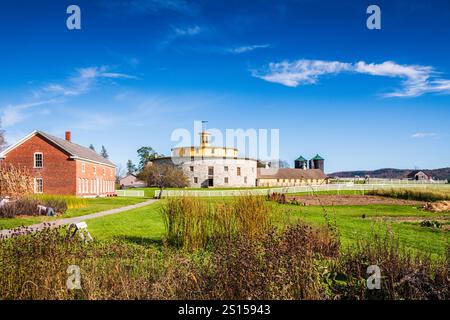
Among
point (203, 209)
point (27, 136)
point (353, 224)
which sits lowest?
point (353, 224)

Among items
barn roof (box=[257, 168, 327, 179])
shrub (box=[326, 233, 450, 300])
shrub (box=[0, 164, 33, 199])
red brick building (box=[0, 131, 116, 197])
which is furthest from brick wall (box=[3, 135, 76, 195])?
barn roof (box=[257, 168, 327, 179])

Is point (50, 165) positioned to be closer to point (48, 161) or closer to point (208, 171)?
point (48, 161)

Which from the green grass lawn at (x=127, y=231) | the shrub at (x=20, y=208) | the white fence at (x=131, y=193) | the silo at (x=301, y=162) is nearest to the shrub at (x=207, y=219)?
the green grass lawn at (x=127, y=231)

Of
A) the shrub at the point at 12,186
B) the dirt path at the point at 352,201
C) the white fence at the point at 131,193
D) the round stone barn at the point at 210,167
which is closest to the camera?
the shrub at the point at 12,186

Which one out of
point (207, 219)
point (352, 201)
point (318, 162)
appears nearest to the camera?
point (207, 219)

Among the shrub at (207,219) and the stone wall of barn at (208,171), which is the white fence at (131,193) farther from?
the shrub at (207,219)

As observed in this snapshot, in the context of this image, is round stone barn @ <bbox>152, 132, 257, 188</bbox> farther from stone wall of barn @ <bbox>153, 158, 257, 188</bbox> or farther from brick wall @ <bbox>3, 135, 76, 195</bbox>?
brick wall @ <bbox>3, 135, 76, 195</bbox>

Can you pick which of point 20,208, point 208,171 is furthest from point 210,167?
point 20,208

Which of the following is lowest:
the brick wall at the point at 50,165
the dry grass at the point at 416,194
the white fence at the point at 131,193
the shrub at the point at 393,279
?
the white fence at the point at 131,193

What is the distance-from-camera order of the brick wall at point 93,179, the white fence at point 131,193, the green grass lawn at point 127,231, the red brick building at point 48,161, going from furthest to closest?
the white fence at point 131,193, the brick wall at point 93,179, the red brick building at point 48,161, the green grass lawn at point 127,231

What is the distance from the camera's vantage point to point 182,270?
21.5 ft
